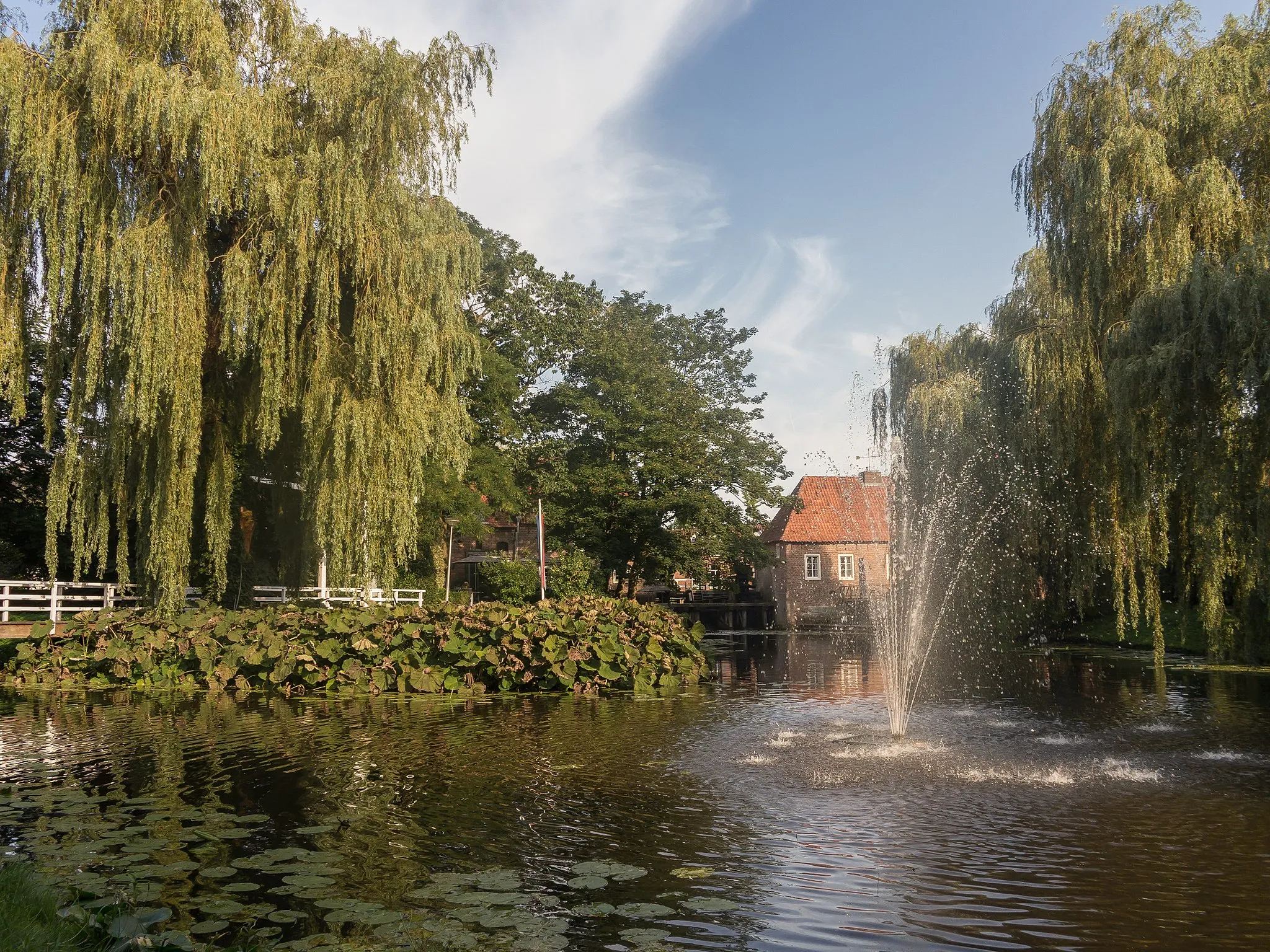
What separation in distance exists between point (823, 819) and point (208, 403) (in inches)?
557

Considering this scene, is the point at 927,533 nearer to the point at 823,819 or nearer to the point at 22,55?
the point at 823,819

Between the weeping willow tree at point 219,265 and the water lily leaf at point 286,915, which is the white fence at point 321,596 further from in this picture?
the water lily leaf at point 286,915

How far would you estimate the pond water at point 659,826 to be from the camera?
16.3ft

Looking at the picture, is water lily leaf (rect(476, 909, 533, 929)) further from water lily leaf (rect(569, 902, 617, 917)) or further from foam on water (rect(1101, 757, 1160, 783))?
foam on water (rect(1101, 757, 1160, 783))

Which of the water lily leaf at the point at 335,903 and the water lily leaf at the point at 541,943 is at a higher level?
the water lily leaf at the point at 335,903

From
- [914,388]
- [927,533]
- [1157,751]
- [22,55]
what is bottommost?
[1157,751]

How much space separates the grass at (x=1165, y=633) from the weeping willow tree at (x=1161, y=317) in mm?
6063

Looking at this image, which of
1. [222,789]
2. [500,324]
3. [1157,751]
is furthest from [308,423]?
[500,324]

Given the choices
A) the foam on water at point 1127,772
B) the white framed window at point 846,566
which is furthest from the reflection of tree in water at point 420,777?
the white framed window at point 846,566

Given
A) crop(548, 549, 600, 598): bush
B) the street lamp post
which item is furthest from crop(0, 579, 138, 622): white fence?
crop(548, 549, 600, 598): bush

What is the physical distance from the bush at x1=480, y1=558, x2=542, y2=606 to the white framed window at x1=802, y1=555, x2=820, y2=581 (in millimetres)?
18241

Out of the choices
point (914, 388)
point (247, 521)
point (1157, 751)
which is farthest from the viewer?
point (914, 388)

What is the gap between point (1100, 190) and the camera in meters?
15.9

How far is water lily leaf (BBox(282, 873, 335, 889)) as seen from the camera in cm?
543
